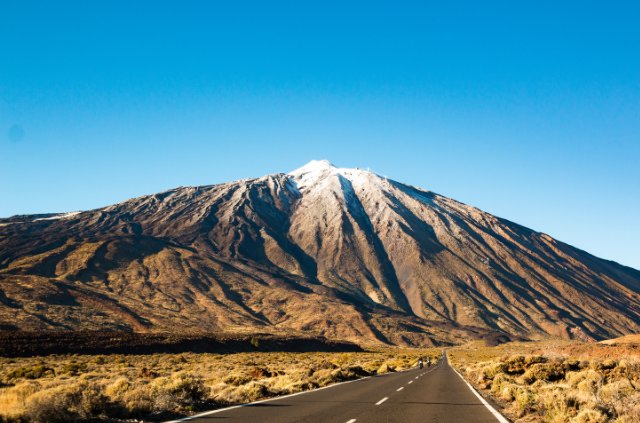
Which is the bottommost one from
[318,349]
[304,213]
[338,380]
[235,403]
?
[318,349]

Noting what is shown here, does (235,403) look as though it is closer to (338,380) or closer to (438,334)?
(338,380)

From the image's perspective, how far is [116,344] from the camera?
54531 millimetres

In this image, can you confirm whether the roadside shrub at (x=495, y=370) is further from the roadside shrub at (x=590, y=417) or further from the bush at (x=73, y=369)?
the bush at (x=73, y=369)

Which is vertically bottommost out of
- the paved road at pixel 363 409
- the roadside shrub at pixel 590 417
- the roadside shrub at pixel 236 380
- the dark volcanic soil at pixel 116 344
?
the dark volcanic soil at pixel 116 344

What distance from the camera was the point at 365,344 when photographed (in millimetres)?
95875

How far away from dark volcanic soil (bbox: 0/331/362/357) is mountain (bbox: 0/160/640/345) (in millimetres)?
16974

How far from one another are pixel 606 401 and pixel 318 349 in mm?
74214

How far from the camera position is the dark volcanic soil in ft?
158

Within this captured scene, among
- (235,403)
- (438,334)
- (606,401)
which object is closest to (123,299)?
(438,334)

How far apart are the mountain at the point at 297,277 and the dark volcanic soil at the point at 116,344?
17.0 meters

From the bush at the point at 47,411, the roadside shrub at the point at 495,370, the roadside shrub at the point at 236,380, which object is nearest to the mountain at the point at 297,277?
the roadside shrub at the point at 236,380

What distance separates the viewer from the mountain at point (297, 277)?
311 ft

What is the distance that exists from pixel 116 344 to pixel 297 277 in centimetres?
8762

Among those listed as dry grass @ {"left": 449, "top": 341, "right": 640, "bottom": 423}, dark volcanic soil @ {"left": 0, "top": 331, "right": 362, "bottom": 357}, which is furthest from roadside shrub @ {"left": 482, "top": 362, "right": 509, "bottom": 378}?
dark volcanic soil @ {"left": 0, "top": 331, "right": 362, "bottom": 357}
